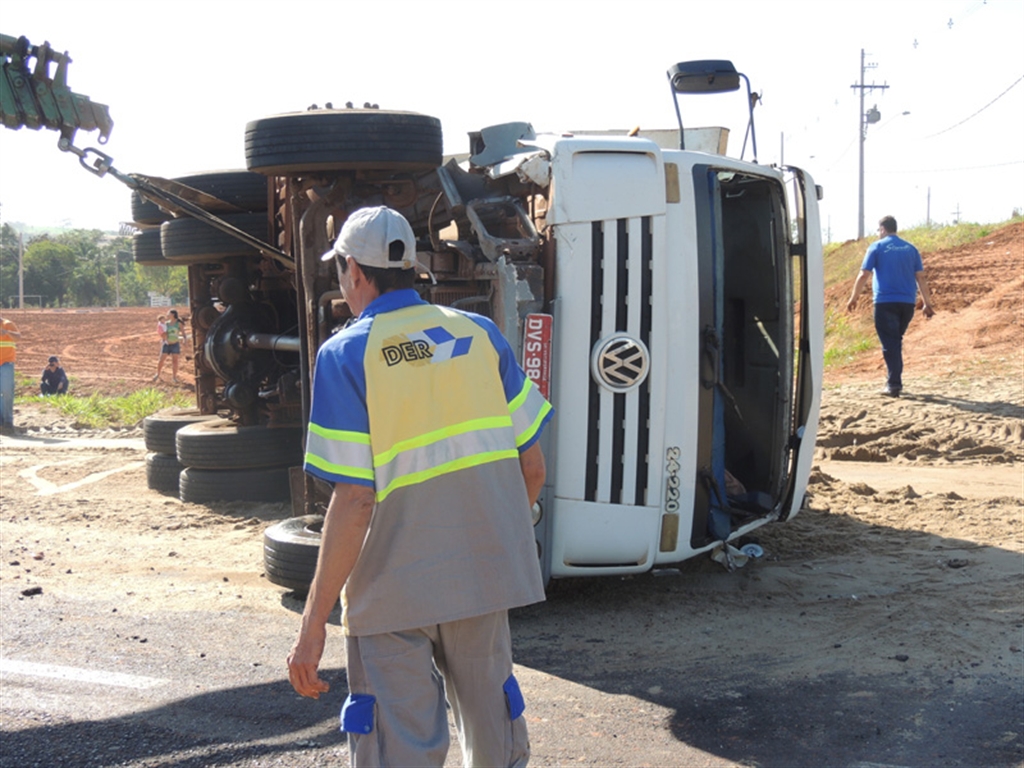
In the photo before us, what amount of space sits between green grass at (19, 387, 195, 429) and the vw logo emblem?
452 inches

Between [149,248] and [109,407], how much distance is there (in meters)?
7.78

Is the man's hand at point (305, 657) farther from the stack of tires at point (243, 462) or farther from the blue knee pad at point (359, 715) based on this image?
the stack of tires at point (243, 462)

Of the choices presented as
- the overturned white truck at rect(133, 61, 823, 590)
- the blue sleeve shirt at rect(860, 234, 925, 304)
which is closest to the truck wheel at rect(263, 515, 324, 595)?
the overturned white truck at rect(133, 61, 823, 590)

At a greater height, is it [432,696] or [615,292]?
[615,292]

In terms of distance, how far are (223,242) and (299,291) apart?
2303 millimetres

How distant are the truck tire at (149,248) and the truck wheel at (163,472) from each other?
174 cm

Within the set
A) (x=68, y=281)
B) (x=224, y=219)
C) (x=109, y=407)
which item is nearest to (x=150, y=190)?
(x=224, y=219)

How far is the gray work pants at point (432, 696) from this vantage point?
2805 millimetres

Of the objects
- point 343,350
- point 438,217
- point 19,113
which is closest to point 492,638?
point 343,350

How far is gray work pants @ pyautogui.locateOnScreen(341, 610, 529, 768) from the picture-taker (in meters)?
2.80

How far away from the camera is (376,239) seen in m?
2.94

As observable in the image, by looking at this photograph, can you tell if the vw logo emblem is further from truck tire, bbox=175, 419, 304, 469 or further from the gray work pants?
truck tire, bbox=175, 419, 304, 469

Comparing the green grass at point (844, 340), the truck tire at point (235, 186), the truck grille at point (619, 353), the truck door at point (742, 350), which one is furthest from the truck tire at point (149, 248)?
the green grass at point (844, 340)

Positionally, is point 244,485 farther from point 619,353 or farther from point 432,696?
point 432,696
